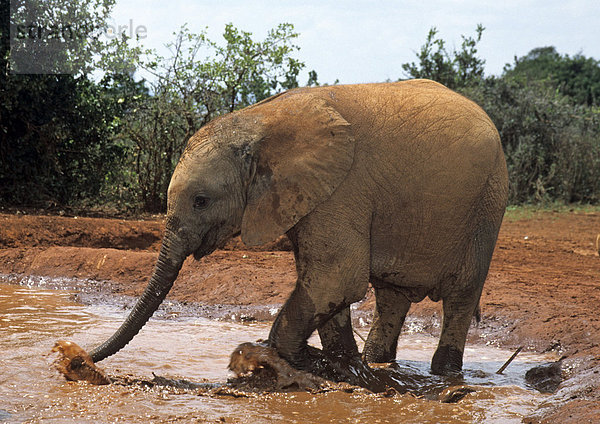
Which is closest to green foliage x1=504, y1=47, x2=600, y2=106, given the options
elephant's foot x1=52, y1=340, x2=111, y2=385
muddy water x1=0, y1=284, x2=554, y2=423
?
muddy water x1=0, y1=284, x2=554, y2=423

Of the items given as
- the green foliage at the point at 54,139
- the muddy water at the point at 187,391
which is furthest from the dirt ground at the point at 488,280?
the green foliage at the point at 54,139

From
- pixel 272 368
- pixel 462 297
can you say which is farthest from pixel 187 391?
pixel 462 297

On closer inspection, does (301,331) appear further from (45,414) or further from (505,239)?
(505,239)

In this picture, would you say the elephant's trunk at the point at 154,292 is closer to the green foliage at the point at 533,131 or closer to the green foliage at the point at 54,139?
the green foliage at the point at 54,139

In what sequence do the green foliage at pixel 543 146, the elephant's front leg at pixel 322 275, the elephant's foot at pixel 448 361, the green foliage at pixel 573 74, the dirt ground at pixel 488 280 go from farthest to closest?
the green foliage at pixel 573 74, the green foliage at pixel 543 146, the dirt ground at pixel 488 280, the elephant's foot at pixel 448 361, the elephant's front leg at pixel 322 275

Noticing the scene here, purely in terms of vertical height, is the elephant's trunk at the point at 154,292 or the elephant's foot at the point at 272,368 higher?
the elephant's trunk at the point at 154,292

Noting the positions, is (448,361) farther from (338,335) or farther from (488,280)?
(488,280)

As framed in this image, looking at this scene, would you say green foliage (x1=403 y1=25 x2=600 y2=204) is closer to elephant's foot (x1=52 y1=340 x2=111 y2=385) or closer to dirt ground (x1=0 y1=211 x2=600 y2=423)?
dirt ground (x1=0 y1=211 x2=600 y2=423)

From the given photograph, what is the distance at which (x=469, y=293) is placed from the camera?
212 inches

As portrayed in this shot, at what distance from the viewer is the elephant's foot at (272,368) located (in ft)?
15.9

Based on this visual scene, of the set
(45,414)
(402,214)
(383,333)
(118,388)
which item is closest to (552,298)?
(383,333)

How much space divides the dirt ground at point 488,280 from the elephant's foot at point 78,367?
2.72 metres

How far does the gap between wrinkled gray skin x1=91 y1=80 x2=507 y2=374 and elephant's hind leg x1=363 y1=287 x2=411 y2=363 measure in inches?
25.6

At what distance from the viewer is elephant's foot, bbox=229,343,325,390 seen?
15.9 ft
